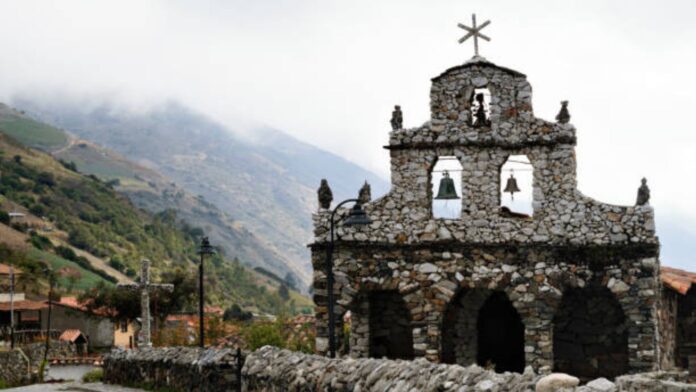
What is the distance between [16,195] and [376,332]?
413ft

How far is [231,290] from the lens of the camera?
14238 cm

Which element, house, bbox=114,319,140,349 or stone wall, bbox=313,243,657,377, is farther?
house, bbox=114,319,140,349

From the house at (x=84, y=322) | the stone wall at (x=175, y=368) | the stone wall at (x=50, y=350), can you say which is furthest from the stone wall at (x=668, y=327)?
the house at (x=84, y=322)

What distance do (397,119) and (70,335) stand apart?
46569 mm

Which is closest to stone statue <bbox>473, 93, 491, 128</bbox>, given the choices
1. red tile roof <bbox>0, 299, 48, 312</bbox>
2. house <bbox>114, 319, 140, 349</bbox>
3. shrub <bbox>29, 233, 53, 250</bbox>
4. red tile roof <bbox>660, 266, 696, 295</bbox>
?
red tile roof <bbox>660, 266, 696, 295</bbox>

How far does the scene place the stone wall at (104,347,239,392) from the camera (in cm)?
1822

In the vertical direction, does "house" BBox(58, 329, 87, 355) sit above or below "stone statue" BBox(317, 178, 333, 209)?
below

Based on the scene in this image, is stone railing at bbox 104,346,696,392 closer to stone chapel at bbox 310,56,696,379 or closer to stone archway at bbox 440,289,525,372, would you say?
stone chapel at bbox 310,56,696,379

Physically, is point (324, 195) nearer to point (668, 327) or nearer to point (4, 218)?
point (668, 327)

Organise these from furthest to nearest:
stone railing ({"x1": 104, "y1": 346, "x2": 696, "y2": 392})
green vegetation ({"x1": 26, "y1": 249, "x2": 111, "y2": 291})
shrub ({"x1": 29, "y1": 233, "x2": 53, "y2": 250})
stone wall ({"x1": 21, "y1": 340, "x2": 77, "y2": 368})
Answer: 1. shrub ({"x1": 29, "y1": 233, "x2": 53, "y2": 250})
2. green vegetation ({"x1": 26, "y1": 249, "x2": 111, "y2": 291})
3. stone wall ({"x1": 21, "y1": 340, "x2": 77, "y2": 368})
4. stone railing ({"x1": 104, "y1": 346, "x2": 696, "y2": 392})

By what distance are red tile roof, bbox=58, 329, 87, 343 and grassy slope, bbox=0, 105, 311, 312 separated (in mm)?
51593

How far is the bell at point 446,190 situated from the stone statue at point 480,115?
1.55 m

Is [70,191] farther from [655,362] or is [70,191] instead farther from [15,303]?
[655,362]

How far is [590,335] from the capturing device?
25.4m
